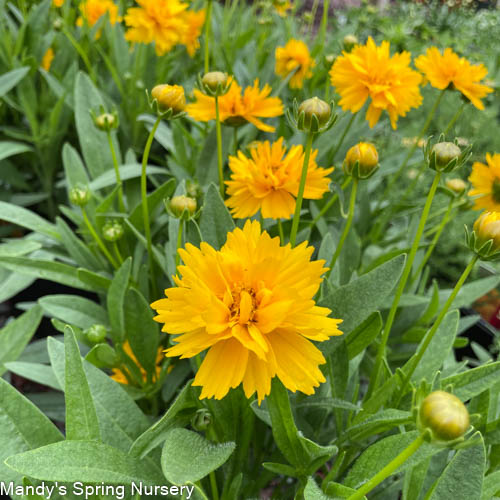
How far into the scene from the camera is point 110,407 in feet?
1.62

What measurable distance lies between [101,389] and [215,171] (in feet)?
1.21

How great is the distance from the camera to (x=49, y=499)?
1.41 ft

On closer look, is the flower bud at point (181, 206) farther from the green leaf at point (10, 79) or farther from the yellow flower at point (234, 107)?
the green leaf at point (10, 79)

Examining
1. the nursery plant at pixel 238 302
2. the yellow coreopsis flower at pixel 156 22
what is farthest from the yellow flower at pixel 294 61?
the yellow coreopsis flower at pixel 156 22

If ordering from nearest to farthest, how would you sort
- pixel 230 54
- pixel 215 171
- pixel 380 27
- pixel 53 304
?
pixel 53 304
pixel 215 171
pixel 230 54
pixel 380 27

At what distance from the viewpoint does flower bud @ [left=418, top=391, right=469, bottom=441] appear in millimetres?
268

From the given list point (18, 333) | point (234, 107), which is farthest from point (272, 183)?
point (18, 333)

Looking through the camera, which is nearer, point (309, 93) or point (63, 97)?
point (63, 97)

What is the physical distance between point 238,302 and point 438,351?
263 mm

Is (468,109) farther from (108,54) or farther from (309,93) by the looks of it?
(108,54)

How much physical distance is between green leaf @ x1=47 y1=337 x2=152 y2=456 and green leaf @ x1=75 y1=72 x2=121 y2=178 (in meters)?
0.41

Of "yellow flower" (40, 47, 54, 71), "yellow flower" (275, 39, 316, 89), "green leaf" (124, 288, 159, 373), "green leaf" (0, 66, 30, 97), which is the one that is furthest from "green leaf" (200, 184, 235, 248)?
"yellow flower" (40, 47, 54, 71)

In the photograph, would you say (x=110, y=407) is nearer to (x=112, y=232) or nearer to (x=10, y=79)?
(x=112, y=232)

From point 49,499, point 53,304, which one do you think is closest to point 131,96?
point 53,304
